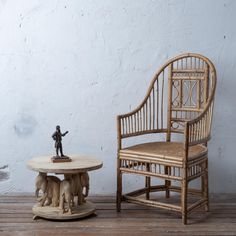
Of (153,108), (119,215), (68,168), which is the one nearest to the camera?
(68,168)

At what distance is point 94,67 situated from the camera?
3.87 m

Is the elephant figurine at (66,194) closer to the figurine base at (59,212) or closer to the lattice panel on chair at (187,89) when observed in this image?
the figurine base at (59,212)

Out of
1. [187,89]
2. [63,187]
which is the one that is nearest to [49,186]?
[63,187]

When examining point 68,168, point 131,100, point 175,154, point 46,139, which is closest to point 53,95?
point 46,139

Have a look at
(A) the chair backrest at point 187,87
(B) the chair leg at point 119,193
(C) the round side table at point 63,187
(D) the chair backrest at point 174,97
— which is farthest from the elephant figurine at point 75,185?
(A) the chair backrest at point 187,87

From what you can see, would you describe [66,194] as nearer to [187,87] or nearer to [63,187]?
[63,187]

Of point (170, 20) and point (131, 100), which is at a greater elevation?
point (170, 20)

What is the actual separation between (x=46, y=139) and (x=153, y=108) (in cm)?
88

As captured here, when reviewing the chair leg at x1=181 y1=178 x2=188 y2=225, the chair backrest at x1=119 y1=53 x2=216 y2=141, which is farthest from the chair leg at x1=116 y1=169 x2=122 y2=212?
the chair leg at x1=181 y1=178 x2=188 y2=225

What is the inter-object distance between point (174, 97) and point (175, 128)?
0.81ft

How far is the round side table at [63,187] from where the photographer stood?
321cm

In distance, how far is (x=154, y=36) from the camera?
3830 mm

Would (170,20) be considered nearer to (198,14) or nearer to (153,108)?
(198,14)

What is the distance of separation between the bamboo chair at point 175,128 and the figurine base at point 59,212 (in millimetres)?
248
